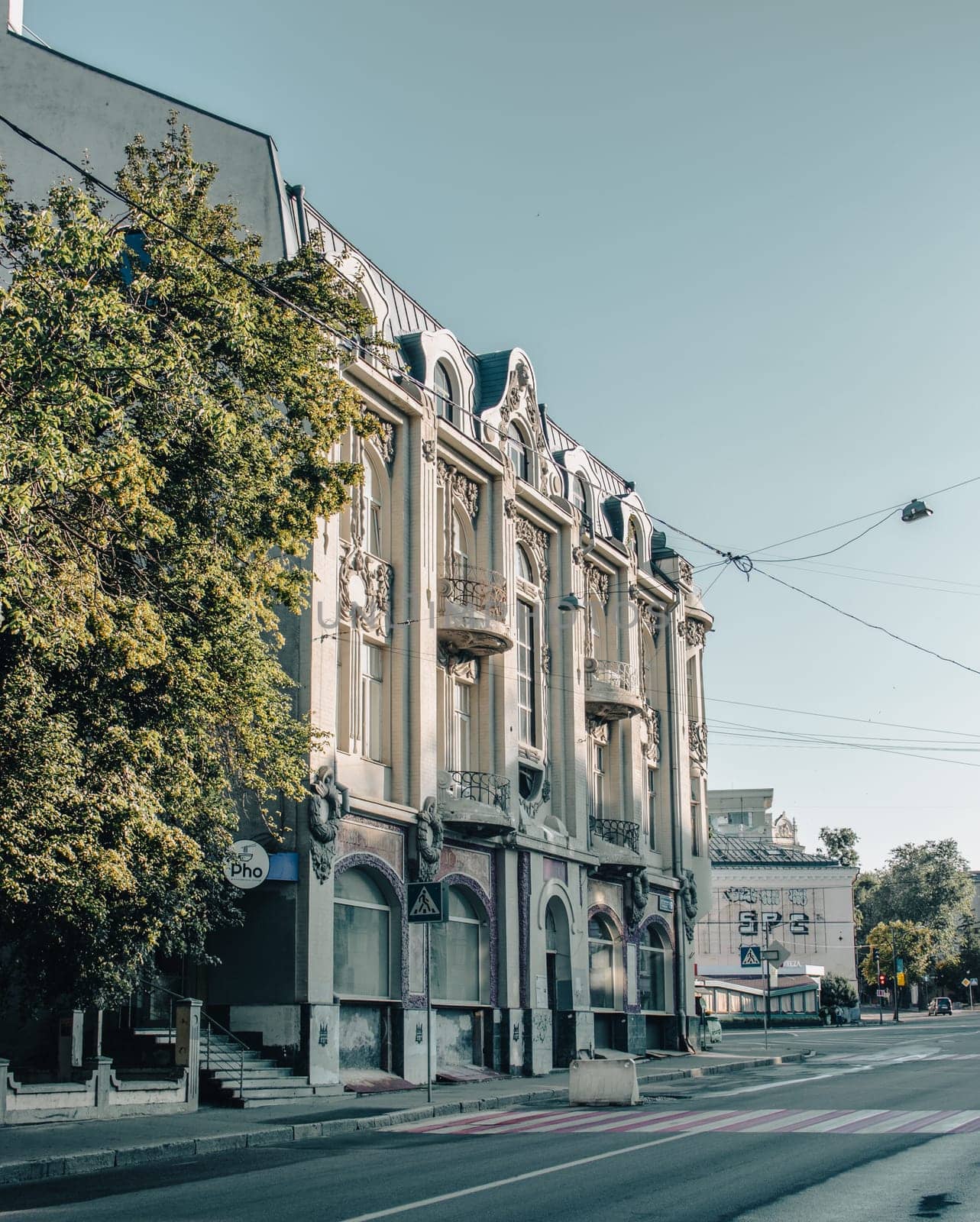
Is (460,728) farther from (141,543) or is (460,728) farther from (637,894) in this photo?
(141,543)

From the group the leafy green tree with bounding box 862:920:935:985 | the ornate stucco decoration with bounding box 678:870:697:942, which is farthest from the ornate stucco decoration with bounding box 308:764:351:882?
the leafy green tree with bounding box 862:920:935:985

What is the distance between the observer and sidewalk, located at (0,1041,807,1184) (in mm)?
14211

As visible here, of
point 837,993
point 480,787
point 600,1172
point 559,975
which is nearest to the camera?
point 600,1172

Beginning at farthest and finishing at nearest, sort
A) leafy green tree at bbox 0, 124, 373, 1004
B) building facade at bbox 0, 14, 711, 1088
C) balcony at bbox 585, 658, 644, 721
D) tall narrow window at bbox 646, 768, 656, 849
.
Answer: tall narrow window at bbox 646, 768, 656, 849 < balcony at bbox 585, 658, 644, 721 < building facade at bbox 0, 14, 711, 1088 < leafy green tree at bbox 0, 124, 373, 1004

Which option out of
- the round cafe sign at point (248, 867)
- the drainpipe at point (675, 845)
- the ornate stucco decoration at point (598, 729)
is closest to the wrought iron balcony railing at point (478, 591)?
the ornate stucco decoration at point (598, 729)

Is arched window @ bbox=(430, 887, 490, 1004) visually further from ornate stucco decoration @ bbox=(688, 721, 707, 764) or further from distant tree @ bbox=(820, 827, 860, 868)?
distant tree @ bbox=(820, 827, 860, 868)

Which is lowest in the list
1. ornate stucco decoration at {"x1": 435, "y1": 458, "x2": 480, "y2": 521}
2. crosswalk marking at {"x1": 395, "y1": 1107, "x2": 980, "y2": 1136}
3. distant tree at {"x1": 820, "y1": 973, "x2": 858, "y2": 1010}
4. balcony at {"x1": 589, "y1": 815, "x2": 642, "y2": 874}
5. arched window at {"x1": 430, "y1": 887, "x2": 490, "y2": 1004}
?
distant tree at {"x1": 820, "y1": 973, "x2": 858, "y2": 1010}

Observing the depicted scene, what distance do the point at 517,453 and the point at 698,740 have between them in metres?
14.5

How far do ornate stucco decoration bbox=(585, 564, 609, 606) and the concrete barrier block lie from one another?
18.2 m

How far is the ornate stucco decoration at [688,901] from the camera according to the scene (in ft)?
135

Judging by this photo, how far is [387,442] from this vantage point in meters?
28.0

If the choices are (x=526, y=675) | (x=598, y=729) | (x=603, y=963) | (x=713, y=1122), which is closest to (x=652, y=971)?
(x=603, y=963)

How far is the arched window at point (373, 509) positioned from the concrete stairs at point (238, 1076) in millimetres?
9474

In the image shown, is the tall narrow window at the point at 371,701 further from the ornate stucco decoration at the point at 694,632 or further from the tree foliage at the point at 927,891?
the tree foliage at the point at 927,891
